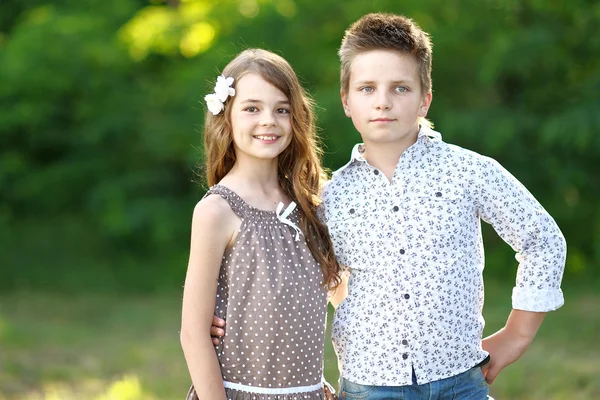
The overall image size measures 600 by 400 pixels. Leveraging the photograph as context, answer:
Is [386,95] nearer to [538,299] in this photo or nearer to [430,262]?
[430,262]

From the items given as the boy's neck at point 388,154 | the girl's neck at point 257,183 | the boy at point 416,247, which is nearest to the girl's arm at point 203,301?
the girl's neck at point 257,183

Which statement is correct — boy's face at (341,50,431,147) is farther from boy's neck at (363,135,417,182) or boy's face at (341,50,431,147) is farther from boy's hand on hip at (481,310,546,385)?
boy's hand on hip at (481,310,546,385)

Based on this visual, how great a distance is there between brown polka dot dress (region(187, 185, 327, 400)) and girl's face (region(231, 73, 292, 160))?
154 mm

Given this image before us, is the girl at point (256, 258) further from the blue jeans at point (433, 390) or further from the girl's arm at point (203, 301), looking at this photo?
the blue jeans at point (433, 390)

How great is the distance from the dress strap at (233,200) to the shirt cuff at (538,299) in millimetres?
813

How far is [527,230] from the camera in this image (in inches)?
95.6

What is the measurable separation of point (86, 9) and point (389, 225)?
918cm

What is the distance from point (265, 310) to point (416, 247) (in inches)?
17.7

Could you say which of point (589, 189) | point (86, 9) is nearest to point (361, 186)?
point (589, 189)

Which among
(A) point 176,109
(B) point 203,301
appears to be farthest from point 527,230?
(A) point 176,109

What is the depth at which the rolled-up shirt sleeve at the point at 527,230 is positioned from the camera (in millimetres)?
2422

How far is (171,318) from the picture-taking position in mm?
8156

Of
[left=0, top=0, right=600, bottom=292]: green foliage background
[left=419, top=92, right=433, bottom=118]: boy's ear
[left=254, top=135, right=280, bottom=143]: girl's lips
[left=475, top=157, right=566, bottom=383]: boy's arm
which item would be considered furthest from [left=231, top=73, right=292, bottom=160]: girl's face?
[left=0, top=0, right=600, bottom=292]: green foliage background

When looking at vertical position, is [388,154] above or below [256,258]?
above
